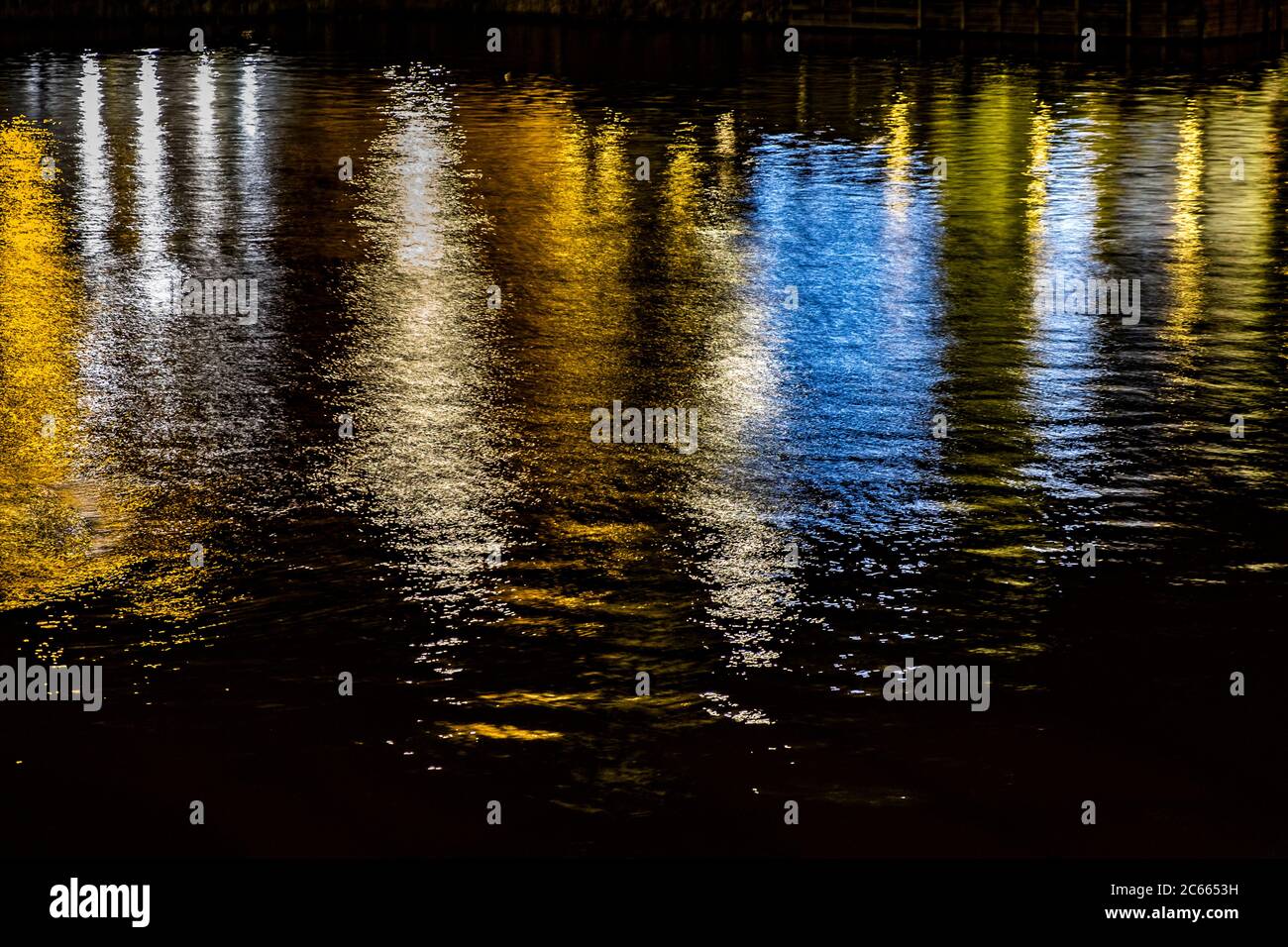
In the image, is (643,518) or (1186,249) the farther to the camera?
(1186,249)

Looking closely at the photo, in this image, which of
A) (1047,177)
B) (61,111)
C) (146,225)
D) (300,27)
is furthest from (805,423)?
(300,27)

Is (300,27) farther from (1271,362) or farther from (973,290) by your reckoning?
(1271,362)

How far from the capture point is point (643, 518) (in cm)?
848

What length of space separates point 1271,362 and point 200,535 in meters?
7.08

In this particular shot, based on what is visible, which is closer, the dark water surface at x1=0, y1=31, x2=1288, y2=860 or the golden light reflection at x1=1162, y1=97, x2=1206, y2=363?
the dark water surface at x1=0, y1=31, x2=1288, y2=860

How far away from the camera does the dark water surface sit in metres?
5.87

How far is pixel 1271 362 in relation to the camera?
11195mm

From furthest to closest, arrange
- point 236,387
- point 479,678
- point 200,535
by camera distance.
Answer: point 236,387 < point 200,535 < point 479,678

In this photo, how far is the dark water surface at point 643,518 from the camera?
5.87 meters

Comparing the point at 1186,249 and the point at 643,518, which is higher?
the point at 1186,249

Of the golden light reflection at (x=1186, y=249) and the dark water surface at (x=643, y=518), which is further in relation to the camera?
the golden light reflection at (x=1186, y=249)
